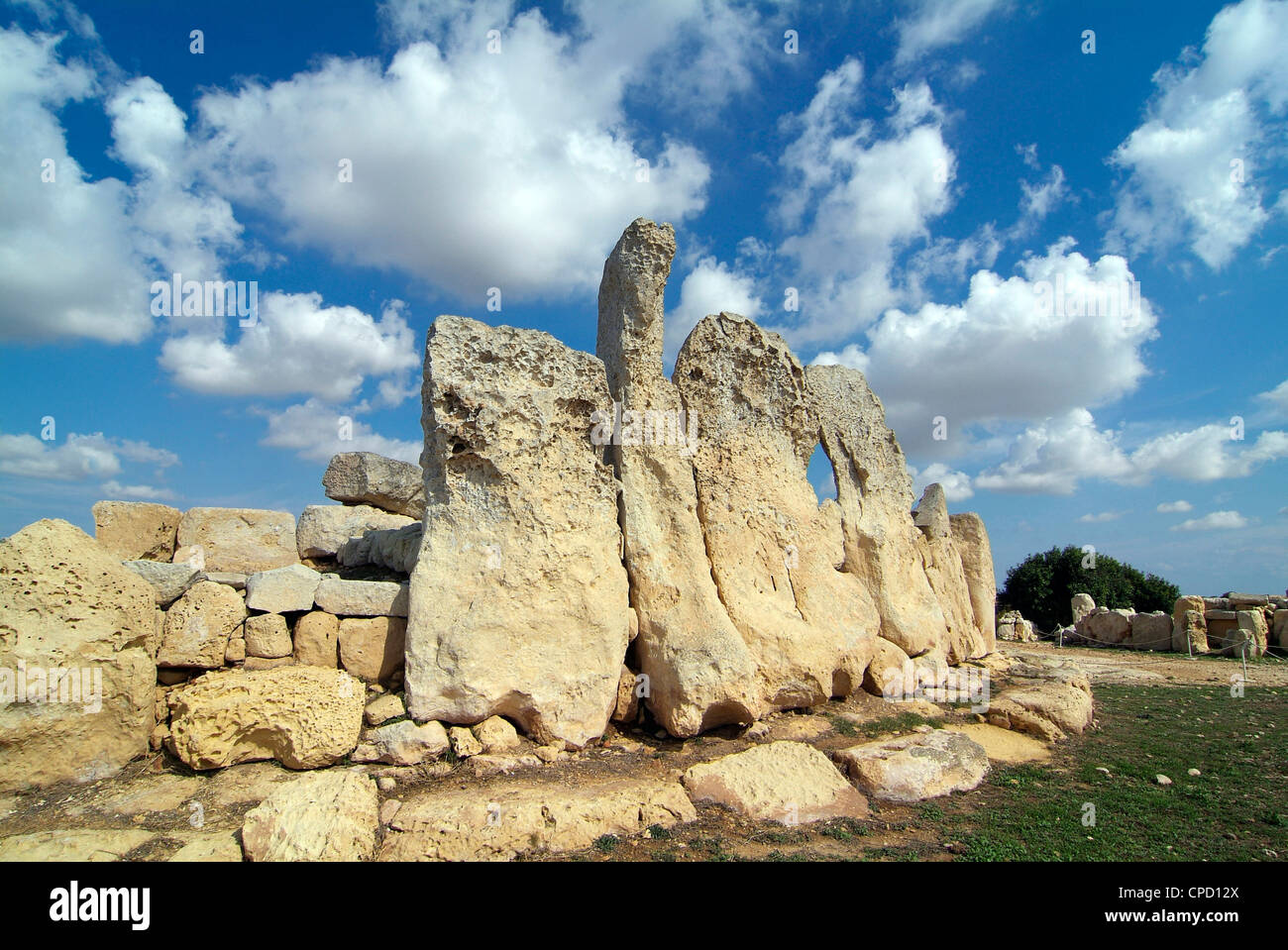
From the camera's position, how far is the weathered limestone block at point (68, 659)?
17.1 feet

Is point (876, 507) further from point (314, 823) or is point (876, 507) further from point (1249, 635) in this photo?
point (1249, 635)

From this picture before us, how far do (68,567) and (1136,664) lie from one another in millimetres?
19895

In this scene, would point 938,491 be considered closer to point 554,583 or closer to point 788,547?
point 788,547

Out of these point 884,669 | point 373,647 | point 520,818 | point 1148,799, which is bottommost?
point 1148,799

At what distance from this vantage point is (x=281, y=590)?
21.5ft

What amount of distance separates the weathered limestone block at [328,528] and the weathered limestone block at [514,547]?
5.24ft

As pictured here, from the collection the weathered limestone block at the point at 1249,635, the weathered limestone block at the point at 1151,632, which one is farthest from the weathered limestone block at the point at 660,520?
the weathered limestone block at the point at 1151,632

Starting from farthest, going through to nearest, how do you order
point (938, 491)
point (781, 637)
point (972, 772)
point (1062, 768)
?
point (938, 491)
point (781, 637)
point (1062, 768)
point (972, 772)

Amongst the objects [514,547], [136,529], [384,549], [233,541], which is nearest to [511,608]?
[514,547]

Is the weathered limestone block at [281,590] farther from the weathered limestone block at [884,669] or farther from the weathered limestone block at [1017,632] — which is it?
the weathered limestone block at [1017,632]

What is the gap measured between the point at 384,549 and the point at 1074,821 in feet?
22.6

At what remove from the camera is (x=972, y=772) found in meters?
6.76

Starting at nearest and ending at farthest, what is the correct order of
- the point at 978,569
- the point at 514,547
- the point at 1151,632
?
the point at 514,547 < the point at 978,569 < the point at 1151,632
